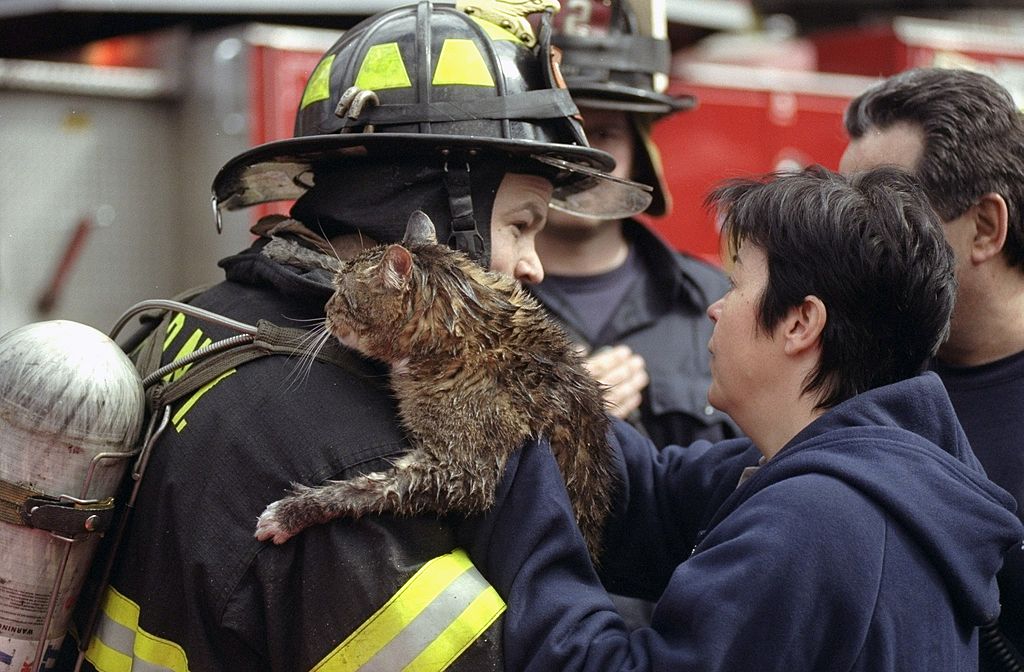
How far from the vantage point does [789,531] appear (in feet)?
5.34

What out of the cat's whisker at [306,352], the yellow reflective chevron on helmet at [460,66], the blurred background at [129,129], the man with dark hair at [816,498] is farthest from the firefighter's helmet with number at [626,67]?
the cat's whisker at [306,352]

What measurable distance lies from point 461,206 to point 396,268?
18 centimetres

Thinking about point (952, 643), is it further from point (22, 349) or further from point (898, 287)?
point (22, 349)

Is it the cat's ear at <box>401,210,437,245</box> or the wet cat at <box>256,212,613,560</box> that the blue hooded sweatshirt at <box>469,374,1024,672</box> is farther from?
the cat's ear at <box>401,210,437,245</box>

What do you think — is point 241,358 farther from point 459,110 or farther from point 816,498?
point 816,498

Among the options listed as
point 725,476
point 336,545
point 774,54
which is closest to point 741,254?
point 725,476

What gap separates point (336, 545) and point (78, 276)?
3.45 metres

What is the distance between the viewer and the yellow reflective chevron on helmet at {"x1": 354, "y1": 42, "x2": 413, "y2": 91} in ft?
6.98

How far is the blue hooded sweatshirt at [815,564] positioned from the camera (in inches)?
63.2

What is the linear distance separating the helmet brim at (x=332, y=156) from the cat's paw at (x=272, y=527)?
69cm

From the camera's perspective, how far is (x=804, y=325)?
6.16 ft

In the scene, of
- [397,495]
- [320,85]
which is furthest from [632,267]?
[397,495]

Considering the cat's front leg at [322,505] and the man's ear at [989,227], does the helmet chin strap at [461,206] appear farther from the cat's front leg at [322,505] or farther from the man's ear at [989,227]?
the man's ear at [989,227]

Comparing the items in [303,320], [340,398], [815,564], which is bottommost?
[815,564]
